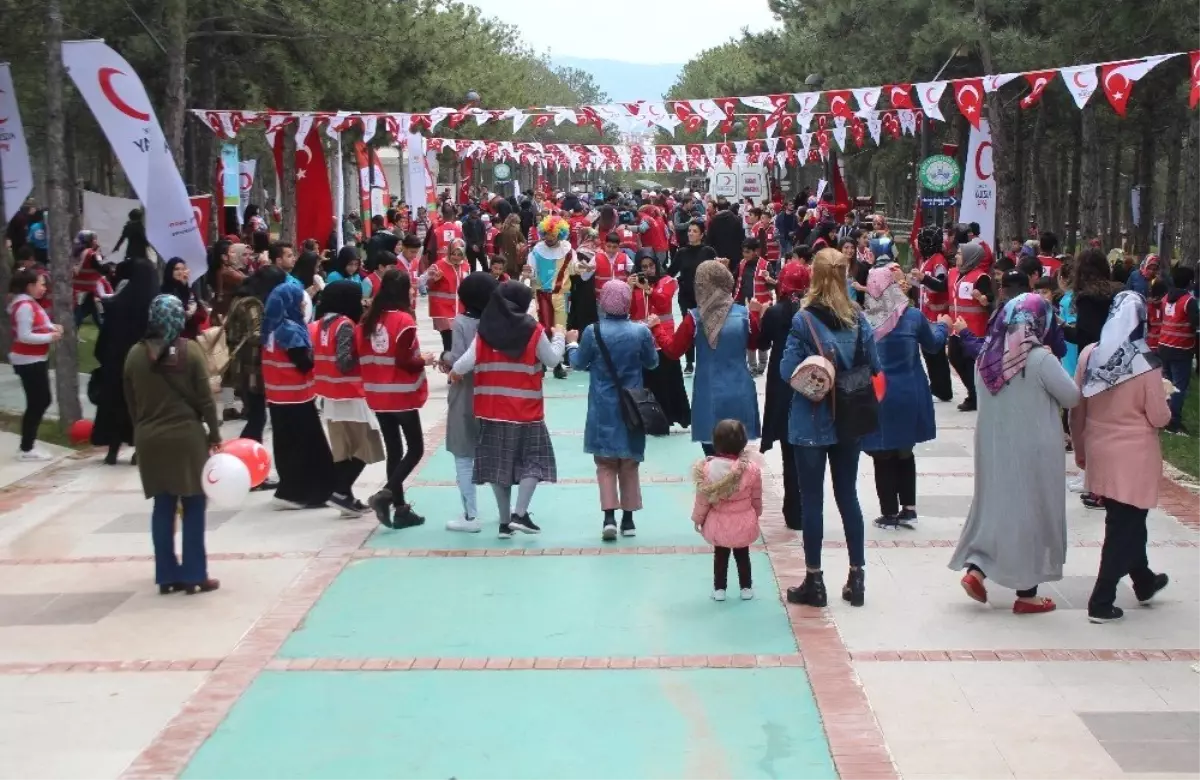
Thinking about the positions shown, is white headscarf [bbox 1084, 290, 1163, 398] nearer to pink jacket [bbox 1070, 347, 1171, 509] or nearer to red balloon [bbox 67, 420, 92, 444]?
pink jacket [bbox 1070, 347, 1171, 509]

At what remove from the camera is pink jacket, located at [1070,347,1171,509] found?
25.1 feet

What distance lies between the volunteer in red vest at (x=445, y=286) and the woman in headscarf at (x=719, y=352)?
7.44m

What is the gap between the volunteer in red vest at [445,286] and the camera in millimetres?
16797

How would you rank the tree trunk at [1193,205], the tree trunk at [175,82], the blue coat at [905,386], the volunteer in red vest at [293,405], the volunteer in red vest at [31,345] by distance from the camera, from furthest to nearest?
the tree trunk at [1193,205] → the tree trunk at [175,82] → the volunteer in red vest at [31,345] → the volunteer in red vest at [293,405] → the blue coat at [905,386]

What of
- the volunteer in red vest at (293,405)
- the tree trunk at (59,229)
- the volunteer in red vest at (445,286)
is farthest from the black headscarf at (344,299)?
the volunteer in red vest at (445,286)

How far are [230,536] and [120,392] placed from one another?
2.95m

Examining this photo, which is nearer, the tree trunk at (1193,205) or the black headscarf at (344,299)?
the black headscarf at (344,299)

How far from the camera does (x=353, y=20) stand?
84.5ft

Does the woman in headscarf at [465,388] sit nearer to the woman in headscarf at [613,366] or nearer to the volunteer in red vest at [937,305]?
the woman in headscarf at [613,366]

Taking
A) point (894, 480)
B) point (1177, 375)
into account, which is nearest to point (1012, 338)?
point (894, 480)

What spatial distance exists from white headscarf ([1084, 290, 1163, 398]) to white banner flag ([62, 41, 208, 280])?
28.0ft

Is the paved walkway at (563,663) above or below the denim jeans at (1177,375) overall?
below

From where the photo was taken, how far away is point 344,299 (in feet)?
33.8

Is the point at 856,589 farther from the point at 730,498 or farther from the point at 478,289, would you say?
the point at 478,289
